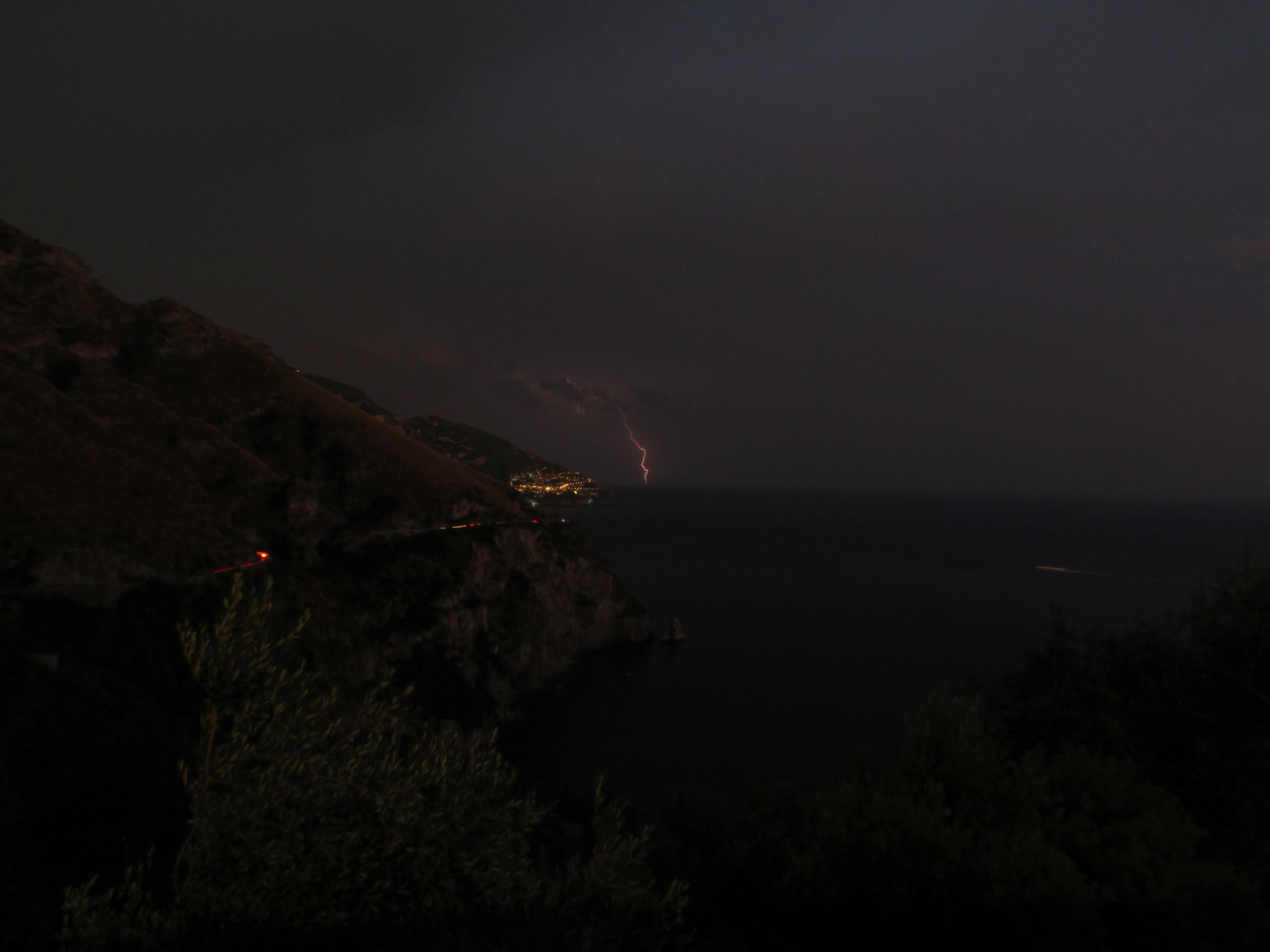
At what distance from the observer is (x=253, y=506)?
Result: 2918 inches

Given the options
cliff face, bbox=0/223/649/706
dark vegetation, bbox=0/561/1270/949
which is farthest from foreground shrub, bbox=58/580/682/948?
cliff face, bbox=0/223/649/706

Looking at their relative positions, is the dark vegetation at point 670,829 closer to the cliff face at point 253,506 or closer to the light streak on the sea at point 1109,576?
the cliff face at point 253,506

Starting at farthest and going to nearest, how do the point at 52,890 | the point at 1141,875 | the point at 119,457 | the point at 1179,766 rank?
the point at 119,457
the point at 1179,766
the point at 1141,875
the point at 52,890

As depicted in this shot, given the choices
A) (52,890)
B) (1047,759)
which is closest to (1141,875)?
(1047,759)

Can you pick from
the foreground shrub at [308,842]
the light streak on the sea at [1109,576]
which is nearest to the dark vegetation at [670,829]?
the foreground shrub at [308,842]

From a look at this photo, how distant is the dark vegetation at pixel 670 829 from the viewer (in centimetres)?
948

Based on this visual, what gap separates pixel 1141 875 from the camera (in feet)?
47.7

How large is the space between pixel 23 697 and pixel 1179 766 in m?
46.7

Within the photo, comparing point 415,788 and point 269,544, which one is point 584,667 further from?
point 415,788

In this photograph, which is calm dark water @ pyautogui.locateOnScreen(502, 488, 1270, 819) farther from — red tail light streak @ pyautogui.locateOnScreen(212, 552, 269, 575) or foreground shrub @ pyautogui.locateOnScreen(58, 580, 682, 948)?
foreground shrub @ pyautogui.locateOnScreen(58, 580, 682, 948)

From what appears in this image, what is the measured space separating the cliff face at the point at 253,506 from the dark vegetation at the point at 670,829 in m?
30.5

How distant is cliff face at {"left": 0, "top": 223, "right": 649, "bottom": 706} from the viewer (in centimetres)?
5269

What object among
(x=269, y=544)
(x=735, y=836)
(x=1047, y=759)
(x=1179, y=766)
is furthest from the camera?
(x=269, y=544)

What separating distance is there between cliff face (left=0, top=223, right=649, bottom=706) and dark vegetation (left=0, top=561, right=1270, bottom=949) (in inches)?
1200
